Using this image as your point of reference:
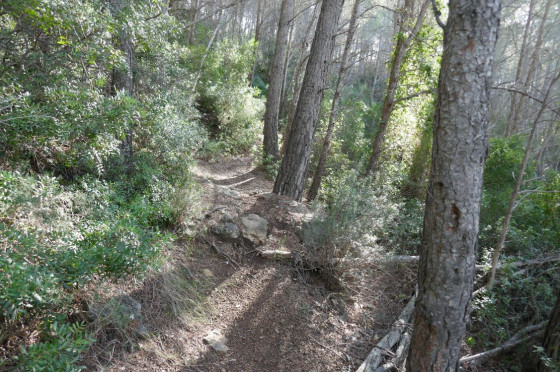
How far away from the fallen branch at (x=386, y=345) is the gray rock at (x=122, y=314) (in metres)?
2.21

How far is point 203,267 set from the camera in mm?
4340

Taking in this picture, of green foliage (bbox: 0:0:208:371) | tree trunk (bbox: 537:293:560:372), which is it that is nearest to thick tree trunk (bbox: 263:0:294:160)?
green foliage (bbox: 0:0:208:371)

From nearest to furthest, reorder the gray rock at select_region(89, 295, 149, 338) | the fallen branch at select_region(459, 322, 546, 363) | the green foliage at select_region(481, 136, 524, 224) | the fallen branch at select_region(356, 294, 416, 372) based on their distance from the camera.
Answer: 1. the gray rock at select_region(89, 295, 149, 338)
2. the fallen branch at select_region(356, 294, 416, 372)
3. the fallen branch at select_region(459, 322, 546, 363)
4. the green foliage at select_region(481, 136, 524, 224)

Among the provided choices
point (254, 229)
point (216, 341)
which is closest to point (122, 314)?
point (216, 341)

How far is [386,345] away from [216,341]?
191 centimetres

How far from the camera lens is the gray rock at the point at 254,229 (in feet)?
16.5

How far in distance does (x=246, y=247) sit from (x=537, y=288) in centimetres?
408

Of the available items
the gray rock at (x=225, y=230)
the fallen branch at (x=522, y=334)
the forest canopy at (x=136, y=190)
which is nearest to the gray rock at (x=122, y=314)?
the forest canopy at (x=136, y=190)

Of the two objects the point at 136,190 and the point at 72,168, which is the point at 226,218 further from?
the point at 72,168

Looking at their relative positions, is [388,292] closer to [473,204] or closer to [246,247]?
[246,247]

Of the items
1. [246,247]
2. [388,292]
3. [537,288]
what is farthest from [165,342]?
[537,288]

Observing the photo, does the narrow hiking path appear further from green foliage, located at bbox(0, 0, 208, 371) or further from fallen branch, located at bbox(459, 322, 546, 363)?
fallen branch, located at bbox(459, 322, 546, 363)

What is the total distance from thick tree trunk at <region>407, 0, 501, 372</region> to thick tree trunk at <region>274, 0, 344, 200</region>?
159 inches

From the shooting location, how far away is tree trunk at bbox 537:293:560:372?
353 cm
